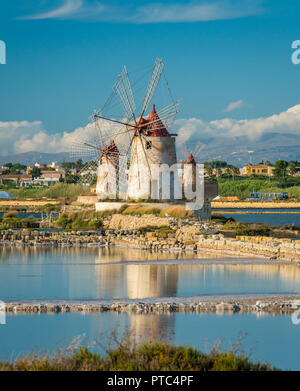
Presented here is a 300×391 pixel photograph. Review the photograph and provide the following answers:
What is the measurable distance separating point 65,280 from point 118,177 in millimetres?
22572

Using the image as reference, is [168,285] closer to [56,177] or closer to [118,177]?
[118,177]

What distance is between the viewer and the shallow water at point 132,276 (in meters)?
12.0

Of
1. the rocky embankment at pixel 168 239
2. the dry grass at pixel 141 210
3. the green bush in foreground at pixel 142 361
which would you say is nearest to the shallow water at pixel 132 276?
the rocky embankment at pixel 168 239

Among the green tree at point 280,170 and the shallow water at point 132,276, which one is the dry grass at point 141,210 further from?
the green tree at point 280,170

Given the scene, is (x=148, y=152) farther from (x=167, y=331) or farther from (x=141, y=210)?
(x=167, y=331)

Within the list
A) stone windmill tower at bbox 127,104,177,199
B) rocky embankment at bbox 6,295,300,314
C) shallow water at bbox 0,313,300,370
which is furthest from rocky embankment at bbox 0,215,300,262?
shallow water at bbox 0,313,300,370

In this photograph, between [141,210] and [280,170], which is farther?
[280,170]

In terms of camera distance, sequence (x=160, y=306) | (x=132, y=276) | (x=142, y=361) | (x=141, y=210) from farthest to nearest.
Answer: (x=141, y=210)
(x=132, y=276)
(x=160, y=306)
(x=142, y=361)

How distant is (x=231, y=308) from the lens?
10422 millimetres

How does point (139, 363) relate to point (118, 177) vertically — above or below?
below

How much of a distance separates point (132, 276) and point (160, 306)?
386 centimetres

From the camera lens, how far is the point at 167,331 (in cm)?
888

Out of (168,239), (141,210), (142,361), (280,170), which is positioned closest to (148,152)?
(141,210)
